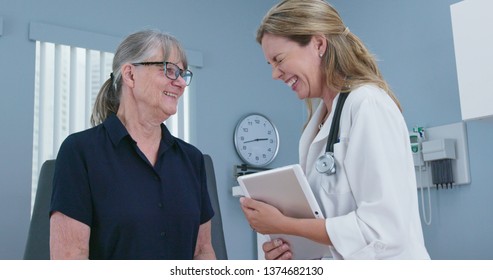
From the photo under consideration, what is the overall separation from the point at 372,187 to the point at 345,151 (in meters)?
0.13

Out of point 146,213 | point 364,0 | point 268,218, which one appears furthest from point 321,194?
point 364,0

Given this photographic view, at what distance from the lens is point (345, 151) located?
1.39 m

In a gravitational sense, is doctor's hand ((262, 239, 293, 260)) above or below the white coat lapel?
below

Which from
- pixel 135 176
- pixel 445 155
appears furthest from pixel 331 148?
pixel 445 155

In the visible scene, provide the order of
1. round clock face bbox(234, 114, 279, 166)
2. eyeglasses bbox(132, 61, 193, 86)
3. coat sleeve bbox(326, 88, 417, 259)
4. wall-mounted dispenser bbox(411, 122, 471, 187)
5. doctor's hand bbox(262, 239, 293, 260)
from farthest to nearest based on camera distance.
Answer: round clock face bbox(234, 114, 279, 166) < wall-mounted dispenser bbox(411, 122, 471, 187) < eyeglasses bbox(132, 61, 193, 86) < doctor's hand bbox(262, 239, 293, 260) < coat sleeve bbox(326, 88, 417, 259)

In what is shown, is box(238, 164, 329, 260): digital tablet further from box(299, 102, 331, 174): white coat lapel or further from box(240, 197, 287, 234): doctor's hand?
box(299, 102, 331, 174): white coat lapel

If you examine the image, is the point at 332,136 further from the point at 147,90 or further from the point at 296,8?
the point at 147,90

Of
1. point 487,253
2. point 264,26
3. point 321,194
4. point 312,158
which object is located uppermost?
point 264,26

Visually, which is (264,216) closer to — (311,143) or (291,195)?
(291,195)

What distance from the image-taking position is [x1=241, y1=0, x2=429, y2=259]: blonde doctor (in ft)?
4.25

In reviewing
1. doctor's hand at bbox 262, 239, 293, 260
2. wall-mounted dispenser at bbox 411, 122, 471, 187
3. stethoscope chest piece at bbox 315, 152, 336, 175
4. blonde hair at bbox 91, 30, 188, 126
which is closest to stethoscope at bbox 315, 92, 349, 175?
stethoscope chest piece at bbox 315, 152, 336, 175

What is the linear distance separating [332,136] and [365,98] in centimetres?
14

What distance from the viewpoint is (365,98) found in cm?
136

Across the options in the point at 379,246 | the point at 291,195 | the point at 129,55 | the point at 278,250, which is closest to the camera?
the point at 379,246
